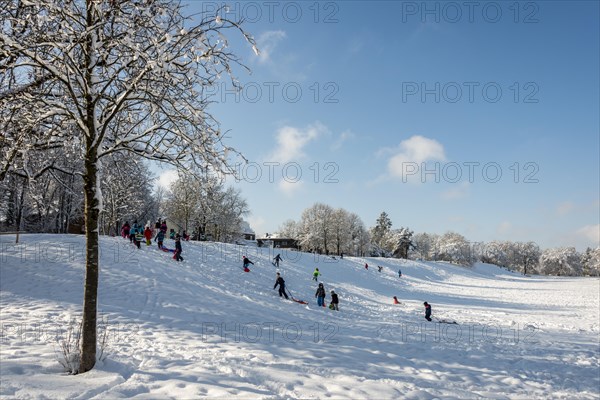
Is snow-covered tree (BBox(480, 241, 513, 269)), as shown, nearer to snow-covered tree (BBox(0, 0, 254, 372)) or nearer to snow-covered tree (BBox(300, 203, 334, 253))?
snow-covered tree (BBox(300, 203, 334, 253))

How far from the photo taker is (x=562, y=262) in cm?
11500

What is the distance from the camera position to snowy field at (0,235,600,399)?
6.13 m

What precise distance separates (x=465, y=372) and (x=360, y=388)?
12.0 ft

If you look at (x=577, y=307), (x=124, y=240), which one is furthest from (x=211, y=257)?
(x=577, y=307)

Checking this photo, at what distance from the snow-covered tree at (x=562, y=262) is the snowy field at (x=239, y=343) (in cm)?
11982

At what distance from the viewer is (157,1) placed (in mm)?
6137

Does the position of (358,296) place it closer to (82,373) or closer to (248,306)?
(248,306)

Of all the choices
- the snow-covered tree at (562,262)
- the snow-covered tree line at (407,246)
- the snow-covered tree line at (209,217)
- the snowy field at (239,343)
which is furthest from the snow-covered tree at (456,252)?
the snowy field at (239,343)

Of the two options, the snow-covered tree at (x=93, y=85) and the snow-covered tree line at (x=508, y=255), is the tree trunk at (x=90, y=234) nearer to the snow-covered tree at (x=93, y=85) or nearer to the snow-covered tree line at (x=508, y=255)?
the snow-covered tree at (x=93, y=85)

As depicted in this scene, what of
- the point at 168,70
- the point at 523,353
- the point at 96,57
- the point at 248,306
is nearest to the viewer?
the point at 168,70

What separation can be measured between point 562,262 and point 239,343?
140570 millimetres

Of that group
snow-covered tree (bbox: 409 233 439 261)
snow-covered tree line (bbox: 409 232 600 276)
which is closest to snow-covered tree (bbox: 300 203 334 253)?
snow-covered tree line (bbox: 409 232 600 276)

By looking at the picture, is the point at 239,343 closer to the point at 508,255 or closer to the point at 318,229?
the point at 318,229

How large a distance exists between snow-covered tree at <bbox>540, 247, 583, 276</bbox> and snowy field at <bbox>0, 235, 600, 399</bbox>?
11982 centimetres
